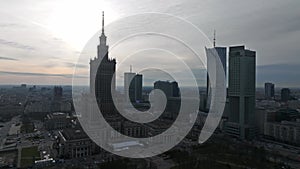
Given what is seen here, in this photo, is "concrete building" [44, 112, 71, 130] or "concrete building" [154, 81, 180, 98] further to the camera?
"concrete building" [154, 81, 180, 98]

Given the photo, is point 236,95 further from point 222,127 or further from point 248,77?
point 222,127

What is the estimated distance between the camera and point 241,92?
10.0 meters

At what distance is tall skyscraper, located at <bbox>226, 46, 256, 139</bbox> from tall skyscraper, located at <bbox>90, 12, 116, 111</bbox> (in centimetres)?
522

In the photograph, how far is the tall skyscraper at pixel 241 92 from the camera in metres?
9.98

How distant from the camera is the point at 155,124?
10602 mm

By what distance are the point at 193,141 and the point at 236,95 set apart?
3.33 m

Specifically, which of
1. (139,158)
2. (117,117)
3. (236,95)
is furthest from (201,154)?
(236,95)

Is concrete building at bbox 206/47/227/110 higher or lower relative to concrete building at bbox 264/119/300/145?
higher

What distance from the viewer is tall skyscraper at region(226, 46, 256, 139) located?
998 cm

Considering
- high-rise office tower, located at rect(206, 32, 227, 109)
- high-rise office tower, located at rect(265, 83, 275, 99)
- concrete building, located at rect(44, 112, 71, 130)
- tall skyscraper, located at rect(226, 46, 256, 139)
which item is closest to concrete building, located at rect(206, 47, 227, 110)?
high-rise office tower, located at rect(206, 32, 227, 109)

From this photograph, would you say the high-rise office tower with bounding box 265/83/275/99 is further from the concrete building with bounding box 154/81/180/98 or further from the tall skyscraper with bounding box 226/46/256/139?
the tall skyscraper with bounding box 226/46/256/139

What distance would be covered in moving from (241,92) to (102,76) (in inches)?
228

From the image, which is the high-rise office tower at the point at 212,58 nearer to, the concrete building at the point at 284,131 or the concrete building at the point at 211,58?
the concrete building at the point at 211,58

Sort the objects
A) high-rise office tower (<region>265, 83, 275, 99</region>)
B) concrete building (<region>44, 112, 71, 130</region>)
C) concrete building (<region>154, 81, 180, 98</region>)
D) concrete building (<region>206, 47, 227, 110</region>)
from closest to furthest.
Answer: concrete building (<region>206, 47, 227, 110</region>) → concrete building (<region>44, 112, 71, 130</region>) → concrete building (<region>154, 81, 180, 98</region>) → high-rise office tower (<region>265, 83, 275, 99</region>)
